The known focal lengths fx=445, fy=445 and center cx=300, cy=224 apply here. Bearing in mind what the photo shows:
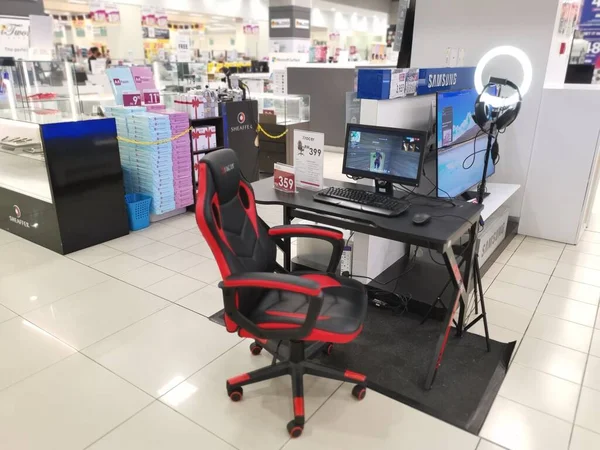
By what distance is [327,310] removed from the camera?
79.5 inches

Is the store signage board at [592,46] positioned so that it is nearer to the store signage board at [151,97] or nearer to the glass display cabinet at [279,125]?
the glass display cabinet at [279,125]

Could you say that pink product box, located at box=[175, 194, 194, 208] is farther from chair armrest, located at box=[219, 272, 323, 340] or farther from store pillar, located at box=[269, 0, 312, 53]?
store pillar, located at box=[269, 0, 312, 53]

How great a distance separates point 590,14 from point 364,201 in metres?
8.19

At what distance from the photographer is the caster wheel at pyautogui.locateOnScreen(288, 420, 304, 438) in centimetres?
198

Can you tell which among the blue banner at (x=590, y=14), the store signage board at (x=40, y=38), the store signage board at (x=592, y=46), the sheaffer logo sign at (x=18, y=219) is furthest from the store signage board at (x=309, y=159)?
the blue banner at (x=590, y=14)

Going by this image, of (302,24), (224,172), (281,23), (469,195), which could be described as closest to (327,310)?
(224,172)

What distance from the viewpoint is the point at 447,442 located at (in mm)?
1971

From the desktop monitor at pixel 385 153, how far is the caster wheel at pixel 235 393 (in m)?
1.40

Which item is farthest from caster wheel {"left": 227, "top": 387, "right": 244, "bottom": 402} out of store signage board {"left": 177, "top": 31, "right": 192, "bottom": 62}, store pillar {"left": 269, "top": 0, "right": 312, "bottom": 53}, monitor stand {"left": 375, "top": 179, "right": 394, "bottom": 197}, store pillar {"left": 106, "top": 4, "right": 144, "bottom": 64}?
store pillar {"left": 106, "top": 4, "right": 144, "bottom": 64}

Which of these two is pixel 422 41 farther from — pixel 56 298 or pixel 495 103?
pixel 56 298


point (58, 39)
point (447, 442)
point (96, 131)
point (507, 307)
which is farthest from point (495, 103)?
point (58, 39)

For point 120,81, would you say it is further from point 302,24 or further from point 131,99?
point 302,24

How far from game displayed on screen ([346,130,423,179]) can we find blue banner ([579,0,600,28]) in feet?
25.2

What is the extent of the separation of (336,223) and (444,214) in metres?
0.58
